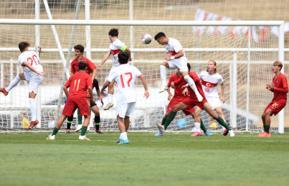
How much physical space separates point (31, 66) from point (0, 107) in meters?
3.05

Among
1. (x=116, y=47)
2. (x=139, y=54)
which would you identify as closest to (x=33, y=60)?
(x=116, y=47)

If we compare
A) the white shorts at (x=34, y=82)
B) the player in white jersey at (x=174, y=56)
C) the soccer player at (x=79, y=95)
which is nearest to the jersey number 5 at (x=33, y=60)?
the white shorts at (x=34, y=82)

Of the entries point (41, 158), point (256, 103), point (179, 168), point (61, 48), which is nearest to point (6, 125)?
point (61, 48)

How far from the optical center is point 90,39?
91.1 ft

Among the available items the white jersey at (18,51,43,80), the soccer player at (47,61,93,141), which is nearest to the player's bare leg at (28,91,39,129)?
the white jersey at (18,51,43,80)

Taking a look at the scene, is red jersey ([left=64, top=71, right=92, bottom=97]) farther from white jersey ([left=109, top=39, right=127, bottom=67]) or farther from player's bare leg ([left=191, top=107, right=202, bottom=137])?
player's bare leg ([left=191, top=107, right=202, bottom=137])

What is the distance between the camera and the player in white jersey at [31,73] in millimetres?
24672

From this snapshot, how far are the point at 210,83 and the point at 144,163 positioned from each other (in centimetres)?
1176

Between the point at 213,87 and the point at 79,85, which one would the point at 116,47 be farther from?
the point at 79,85

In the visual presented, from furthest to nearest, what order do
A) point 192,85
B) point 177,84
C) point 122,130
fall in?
point 177,84 → point 192,85 → point 122,130

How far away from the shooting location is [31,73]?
82.3 ft

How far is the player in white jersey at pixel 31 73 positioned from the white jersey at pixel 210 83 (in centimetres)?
428

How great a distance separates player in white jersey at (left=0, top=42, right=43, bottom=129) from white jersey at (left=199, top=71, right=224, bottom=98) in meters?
4.28

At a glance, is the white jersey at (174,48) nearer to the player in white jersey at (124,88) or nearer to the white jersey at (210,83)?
the white jersey at (210,83)
